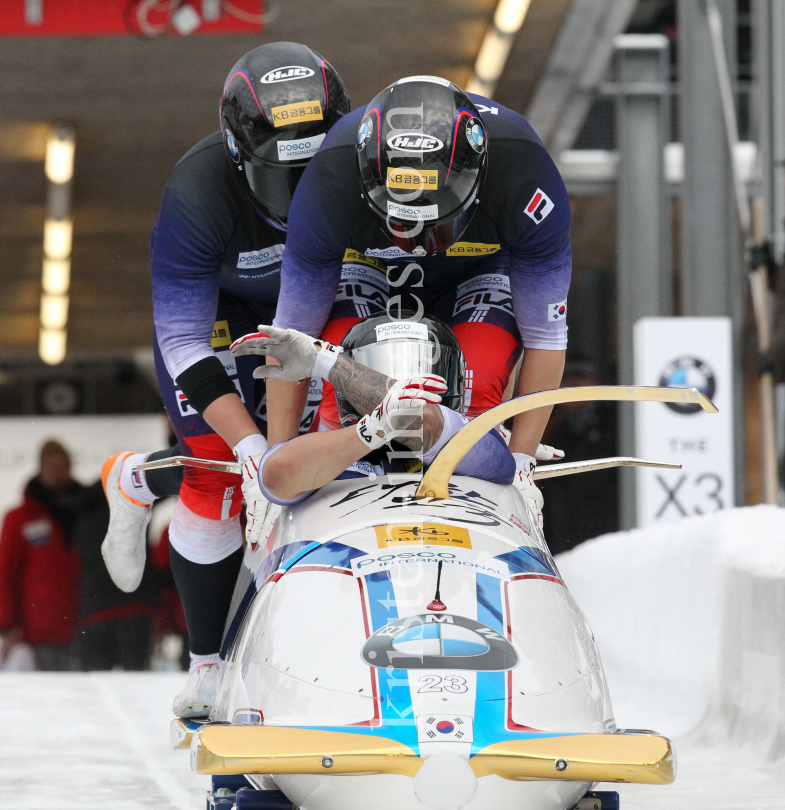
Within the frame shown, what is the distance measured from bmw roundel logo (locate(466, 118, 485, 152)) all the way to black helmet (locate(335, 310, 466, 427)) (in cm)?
32

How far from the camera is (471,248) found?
2660mm

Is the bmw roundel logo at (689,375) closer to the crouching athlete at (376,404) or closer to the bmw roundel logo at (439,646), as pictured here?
the crouching athlete at (376,404)

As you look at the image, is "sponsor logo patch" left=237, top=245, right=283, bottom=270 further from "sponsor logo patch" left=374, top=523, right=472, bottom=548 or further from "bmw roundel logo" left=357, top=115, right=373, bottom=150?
"sponsor logo patch" left=374, top=523, right=472, bottom=548

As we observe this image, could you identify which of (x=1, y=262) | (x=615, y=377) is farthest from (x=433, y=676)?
(x=1, y=262)

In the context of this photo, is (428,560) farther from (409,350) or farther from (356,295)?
(356,295)

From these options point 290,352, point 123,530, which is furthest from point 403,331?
point 123,530

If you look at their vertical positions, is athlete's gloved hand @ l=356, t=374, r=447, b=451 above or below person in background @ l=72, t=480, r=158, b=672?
above

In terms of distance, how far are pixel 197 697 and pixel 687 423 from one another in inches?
140

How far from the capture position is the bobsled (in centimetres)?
151

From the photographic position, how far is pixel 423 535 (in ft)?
6.05

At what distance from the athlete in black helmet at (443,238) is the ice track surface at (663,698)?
74cm

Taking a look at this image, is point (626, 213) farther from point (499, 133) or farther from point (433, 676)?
point (433, 676)

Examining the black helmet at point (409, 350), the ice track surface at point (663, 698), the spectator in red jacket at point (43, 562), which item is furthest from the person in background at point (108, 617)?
the black helmet at point (409, 350)

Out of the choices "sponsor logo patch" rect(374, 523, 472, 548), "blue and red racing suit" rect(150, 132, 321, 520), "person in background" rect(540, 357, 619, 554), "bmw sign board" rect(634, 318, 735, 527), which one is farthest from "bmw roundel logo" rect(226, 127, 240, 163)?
"bmw sign board" rect(634, 318, 735, 527)
